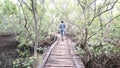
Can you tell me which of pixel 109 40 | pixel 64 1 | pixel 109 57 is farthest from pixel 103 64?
pixel 64 1

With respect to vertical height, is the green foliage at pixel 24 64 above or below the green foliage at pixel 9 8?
below

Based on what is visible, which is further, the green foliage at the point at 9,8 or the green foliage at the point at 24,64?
the green foliage at the point at 9,8

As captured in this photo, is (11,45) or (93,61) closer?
(93,61)

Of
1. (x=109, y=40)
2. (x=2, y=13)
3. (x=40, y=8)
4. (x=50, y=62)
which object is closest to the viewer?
(x=50, y=62)

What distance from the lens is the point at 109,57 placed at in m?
9.23

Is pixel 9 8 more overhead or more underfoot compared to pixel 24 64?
more overhead

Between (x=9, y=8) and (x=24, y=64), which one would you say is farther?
(x=9, y=8)

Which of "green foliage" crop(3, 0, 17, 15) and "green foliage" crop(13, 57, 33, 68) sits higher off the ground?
"green foliage" crop(3, 0, 17, 15)

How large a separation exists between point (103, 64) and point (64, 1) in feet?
48.5

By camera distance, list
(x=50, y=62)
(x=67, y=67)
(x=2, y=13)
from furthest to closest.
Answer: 1. (x=2, y=13)
2. (x=50, y=62)
3. (x=67, y=67)

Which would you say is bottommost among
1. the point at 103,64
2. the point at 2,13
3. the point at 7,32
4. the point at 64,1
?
the point at 103,64

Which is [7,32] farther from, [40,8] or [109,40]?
[109,40]

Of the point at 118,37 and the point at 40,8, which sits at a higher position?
the point at 40,8

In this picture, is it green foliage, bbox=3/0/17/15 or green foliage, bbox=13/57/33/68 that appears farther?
green foliage, bbox=3/0/17/15
